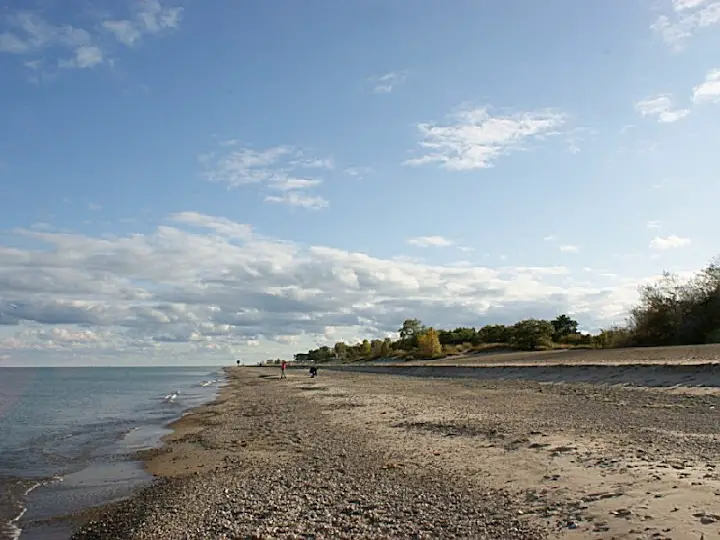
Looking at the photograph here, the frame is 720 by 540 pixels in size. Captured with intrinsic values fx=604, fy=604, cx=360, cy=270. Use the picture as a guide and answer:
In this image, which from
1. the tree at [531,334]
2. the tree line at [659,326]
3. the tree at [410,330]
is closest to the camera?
the tree line at [659,326]

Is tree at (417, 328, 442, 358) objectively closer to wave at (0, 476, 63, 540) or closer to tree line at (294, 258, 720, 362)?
tree line at (294, 258, 720, 362)

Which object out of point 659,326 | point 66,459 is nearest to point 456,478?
point 66,459

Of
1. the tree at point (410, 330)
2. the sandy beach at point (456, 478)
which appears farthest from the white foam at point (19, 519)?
the tree at point (410, 330)

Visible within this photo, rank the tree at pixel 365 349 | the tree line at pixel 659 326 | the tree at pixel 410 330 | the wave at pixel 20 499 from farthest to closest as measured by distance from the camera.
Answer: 1. the tree at pixel 365 349
2. the tree at pixel 410 330
3. the tree line at pixel 659 326
4. the wave at pixel 20 499

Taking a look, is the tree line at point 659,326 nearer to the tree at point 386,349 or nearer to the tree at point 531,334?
the tree at point 531,334

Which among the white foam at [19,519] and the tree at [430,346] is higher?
the tree at [430,346]

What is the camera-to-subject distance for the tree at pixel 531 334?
74750 mm

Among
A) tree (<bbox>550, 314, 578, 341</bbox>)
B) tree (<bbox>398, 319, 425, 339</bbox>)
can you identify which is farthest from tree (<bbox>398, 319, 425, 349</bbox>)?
tree (<bbox>550, 314, 578, 341</bbox>)

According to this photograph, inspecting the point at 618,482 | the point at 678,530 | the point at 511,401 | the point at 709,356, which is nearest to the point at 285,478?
the point at 618,482

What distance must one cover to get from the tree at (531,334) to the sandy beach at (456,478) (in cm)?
5253

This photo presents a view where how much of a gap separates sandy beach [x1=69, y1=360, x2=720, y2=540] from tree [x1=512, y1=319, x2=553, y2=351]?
52.5 meters

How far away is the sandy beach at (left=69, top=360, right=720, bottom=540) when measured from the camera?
8.68m

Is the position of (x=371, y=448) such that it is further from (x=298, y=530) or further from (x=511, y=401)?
(x=511, y=401)

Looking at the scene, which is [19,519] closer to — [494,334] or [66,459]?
[66,459]
